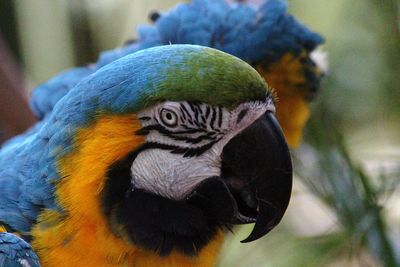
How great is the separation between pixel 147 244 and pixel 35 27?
205cm

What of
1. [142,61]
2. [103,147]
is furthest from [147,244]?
[142,61]

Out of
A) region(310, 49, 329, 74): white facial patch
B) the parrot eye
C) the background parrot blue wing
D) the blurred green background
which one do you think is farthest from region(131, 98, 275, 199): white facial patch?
region(310, 49, 329, 74): white facial patch

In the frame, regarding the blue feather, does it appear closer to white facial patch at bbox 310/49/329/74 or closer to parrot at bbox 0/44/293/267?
white facial patch at bbox 310/49/329/74

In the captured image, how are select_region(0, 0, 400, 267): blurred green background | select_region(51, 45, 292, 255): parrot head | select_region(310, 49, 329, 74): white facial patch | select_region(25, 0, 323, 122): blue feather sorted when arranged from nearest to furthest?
select_region(51, 45, 292, 255): parrot head, select_region(0, 0, 400, 267): blurred green background, select_region(25, 0, 323, 122): blue feather, select_region(310, 49, 329, 74): white facial patch

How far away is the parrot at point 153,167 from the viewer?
106cm

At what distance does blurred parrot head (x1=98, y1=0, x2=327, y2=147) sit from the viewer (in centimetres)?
179

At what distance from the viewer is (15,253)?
1117 mm

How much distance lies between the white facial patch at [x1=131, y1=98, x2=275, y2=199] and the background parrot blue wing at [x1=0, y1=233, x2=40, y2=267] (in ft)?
0.72

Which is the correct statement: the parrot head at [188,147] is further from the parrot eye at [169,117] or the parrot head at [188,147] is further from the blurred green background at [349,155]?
the blurred green background at [349,155]

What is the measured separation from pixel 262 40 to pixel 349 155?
0.50 meters

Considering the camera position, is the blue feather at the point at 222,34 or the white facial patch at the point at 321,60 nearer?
the blue feather at the point at 222,34

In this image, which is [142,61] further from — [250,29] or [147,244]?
[250,29]

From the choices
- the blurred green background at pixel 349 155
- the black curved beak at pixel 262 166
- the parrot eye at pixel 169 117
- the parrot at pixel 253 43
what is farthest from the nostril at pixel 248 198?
the parrot at pixel 253 43

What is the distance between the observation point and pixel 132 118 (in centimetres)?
109
